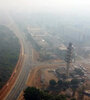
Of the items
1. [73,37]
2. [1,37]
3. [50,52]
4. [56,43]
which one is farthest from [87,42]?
[1,37]

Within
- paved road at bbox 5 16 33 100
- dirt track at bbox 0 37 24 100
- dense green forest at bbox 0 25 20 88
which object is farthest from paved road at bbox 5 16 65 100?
dense green forest at bbox 0 25 20 88

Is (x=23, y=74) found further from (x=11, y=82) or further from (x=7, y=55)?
(x=7, y=55)

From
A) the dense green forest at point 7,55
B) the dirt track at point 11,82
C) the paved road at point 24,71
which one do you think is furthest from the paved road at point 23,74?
the dense green forest at point 7,55

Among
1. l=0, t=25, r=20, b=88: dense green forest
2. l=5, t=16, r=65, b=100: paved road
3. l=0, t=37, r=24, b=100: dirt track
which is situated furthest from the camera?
l=0, t=25, r=20, b=88: dense green forest

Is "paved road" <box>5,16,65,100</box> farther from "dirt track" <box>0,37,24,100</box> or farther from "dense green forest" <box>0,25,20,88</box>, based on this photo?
"dense green forest" <box>0,25,20,88</box>

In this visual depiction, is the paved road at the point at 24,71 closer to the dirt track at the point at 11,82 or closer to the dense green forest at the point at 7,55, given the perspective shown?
the dirt track at the point at 11,82

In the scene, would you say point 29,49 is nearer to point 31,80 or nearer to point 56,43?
point 56,43

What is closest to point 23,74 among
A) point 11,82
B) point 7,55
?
point 11,82

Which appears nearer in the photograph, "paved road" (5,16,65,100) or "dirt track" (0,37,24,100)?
"dirt track" (0,37,24,100)

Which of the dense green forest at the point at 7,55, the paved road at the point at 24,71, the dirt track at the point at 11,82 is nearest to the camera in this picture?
the dirt track at the point at 11,82
